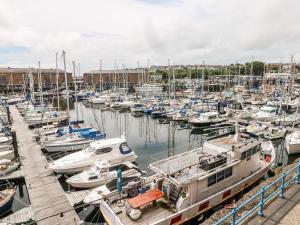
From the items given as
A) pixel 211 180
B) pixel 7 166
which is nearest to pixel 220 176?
pixel 211 180

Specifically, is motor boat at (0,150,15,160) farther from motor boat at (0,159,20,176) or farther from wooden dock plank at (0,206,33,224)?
wooden dock plank at (0,206,33,224)

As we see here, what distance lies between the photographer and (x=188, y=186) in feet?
44.0

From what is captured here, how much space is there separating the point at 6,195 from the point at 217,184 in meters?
15.1

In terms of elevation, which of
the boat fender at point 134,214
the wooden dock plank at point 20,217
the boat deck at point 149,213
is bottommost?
the wooden dock plank at point 20,217

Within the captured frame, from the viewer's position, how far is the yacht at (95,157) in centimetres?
2241

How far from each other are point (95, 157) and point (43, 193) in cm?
587

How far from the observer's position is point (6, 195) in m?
17.5

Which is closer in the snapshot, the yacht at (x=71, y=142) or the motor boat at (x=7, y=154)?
the motor boat at (x=7, y=154)

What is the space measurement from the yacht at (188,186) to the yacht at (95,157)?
620 centimetres

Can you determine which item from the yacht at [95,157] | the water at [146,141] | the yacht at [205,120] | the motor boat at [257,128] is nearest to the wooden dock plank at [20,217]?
the water at [146,141]

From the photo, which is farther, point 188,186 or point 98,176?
point 98,176

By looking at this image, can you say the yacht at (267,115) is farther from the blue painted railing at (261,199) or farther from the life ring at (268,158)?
the blue painted railing at (261,199)

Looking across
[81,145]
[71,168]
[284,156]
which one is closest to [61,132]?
[81,145]

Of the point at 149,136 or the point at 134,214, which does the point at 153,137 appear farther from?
the point at 134,214
